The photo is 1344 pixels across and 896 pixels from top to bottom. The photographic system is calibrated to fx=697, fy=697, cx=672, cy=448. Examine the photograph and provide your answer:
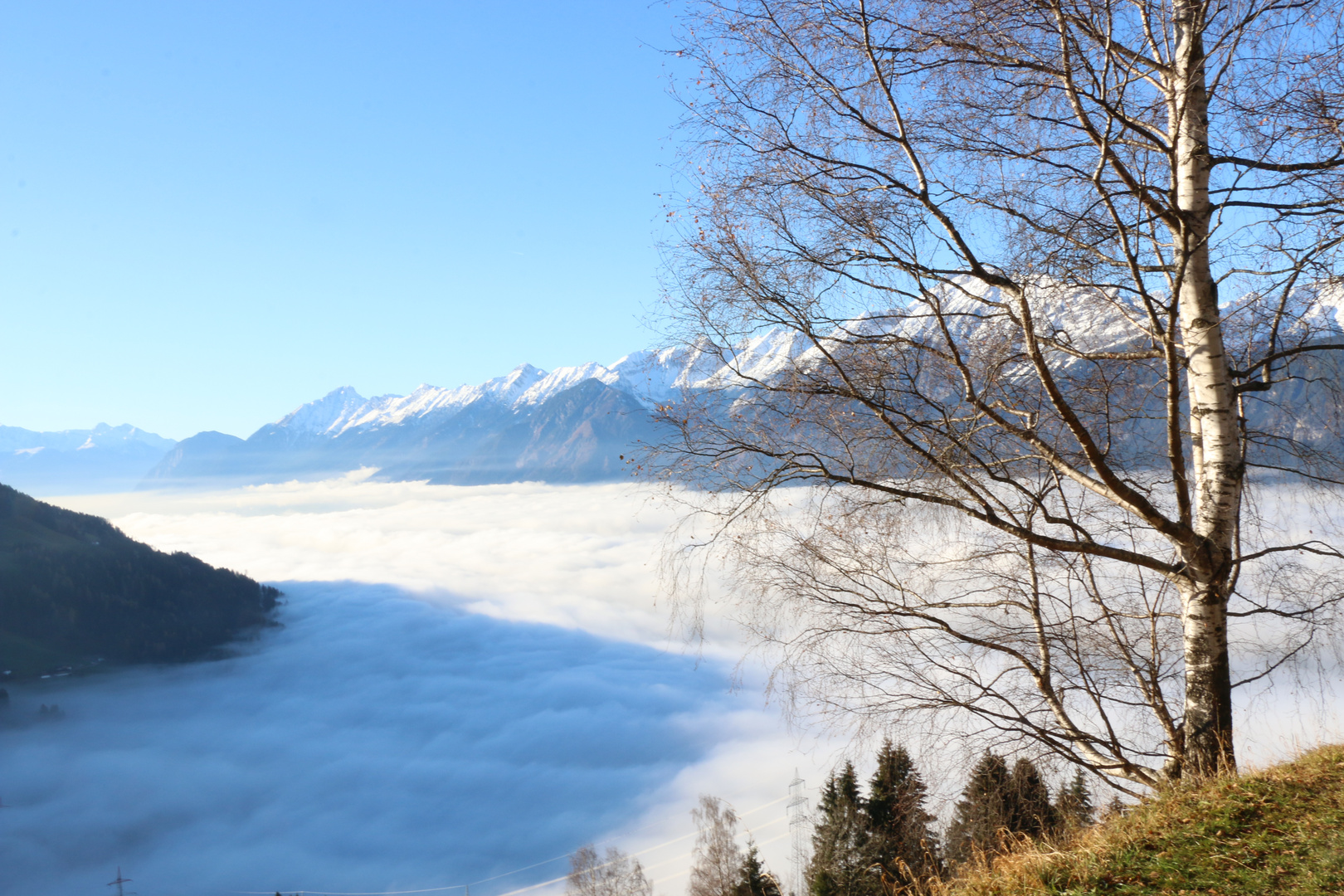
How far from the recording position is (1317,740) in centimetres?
566

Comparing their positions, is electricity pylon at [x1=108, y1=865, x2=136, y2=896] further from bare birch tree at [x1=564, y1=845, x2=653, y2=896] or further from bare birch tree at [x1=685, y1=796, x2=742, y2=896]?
bare birch tree at [x1=685, y1=796, x2=742, y2=896]

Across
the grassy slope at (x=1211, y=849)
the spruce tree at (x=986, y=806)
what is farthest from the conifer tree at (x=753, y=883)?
the grassy slope at (x=1211, y=849)

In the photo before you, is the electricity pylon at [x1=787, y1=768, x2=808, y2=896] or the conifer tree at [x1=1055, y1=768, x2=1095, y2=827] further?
the electricity pylon at [x1=787, y1=768, x2=808, y2=896]

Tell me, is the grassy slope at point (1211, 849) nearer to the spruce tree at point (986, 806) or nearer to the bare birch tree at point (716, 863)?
the spruce tree at point (986, 806)

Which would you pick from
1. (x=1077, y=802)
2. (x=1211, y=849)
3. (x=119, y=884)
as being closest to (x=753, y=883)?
(x=1077, y=802)

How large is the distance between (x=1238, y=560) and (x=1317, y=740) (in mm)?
2505

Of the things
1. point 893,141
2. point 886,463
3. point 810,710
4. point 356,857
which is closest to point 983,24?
point 893,141

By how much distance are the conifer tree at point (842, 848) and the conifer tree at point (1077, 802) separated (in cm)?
672

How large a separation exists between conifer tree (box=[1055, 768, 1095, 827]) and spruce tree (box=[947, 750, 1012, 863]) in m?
0.38

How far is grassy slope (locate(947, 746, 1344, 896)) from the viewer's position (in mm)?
3605

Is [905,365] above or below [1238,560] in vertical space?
above

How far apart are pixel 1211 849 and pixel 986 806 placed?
1.92m

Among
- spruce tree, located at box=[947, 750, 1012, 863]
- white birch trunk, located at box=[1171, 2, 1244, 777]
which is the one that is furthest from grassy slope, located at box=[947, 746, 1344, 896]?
spruce tree, located at box=[947, 750, 1012, 863]

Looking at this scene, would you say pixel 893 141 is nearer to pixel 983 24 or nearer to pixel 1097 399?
pixel 983 24
